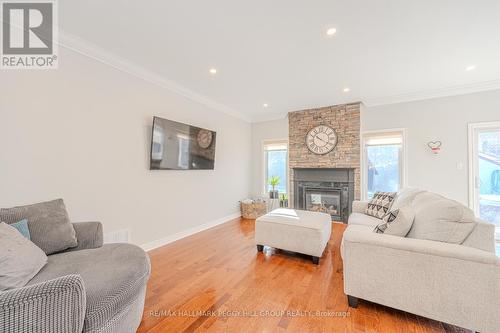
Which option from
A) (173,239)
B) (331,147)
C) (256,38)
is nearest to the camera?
(256,38)

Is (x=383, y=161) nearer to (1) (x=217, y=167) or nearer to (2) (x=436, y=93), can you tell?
(2) (x=436, y=93)

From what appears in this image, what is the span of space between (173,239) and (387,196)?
3.35 metres

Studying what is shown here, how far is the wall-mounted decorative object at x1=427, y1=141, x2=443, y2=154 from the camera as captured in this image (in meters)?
3.65

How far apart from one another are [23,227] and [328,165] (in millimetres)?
4588

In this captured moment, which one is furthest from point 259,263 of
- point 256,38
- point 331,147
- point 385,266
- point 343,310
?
point 331,147

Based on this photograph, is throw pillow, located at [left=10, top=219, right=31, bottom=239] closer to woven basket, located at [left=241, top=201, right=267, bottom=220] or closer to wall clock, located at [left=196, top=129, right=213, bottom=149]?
wall clock, located at [left=196, top=129, right=213, bottom=149]

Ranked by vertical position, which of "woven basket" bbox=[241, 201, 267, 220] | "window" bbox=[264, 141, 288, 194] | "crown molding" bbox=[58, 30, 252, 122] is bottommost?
"woven basket" bbox=[241, 201, 267, 220]

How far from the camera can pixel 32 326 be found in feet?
2.75

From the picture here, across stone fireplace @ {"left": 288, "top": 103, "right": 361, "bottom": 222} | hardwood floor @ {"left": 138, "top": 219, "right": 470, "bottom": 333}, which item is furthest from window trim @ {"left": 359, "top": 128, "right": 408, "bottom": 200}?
hardwood floor @ {"left": 138, "top": 219, "right": 470, "bottom": 333}

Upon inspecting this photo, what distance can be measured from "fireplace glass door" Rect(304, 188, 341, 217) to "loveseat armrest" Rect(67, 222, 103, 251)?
398 centimetres

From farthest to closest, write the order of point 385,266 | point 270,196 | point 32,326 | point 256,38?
point 270,196
point 256,38
point 385,266
point 32,326

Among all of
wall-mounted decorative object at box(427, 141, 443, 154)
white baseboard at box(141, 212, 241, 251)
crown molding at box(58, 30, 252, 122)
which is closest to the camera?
crown molding at box(58, 30, 252, 122)

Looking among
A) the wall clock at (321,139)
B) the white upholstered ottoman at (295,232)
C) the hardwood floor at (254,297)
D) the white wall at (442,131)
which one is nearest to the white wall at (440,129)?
the white wall at (442,131)

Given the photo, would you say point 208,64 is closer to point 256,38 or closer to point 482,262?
point 256,38
